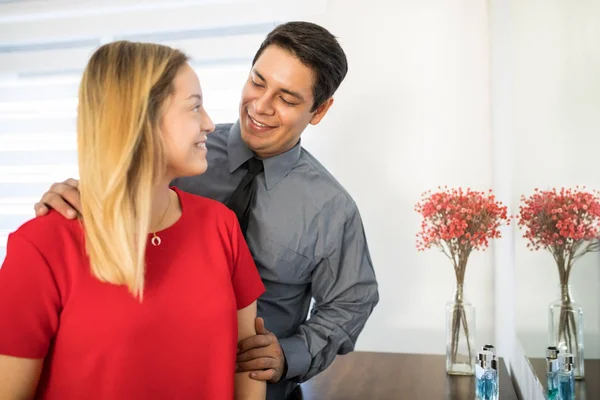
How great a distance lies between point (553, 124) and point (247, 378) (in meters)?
0.93

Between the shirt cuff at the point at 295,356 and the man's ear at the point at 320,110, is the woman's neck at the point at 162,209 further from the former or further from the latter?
the man's ear at the point at 320,110

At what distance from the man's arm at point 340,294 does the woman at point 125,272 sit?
520 mm

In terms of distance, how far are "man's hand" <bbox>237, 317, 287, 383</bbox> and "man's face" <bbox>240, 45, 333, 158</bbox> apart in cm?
53

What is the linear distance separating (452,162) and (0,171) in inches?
87.2

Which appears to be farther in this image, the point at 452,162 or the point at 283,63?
the point at 452,162

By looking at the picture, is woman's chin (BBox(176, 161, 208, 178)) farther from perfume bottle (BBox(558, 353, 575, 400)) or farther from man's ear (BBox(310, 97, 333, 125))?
perfume bottle (BBox(558, 353, 575, 400))

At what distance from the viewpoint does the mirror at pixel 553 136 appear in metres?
1.32

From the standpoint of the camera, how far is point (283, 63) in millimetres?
1753

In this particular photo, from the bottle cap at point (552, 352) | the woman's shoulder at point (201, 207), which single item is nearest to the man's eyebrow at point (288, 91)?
the woman's shoulder at point (201, 207)

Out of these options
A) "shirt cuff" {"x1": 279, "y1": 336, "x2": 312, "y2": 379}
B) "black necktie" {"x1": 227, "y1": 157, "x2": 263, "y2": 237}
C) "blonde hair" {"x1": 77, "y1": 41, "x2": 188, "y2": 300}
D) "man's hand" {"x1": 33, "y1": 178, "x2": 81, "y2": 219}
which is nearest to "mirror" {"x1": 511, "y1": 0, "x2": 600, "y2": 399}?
"shirt cuff" {"x1": 279, "y1": 336, "x2": 312, "y2": 379}

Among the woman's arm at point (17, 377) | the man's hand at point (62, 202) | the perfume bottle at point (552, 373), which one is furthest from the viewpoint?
the perfume bottle at point (552, 373)

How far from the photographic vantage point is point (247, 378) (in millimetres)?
1473

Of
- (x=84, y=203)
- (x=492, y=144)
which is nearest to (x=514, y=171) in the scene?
(x=492, y=144)

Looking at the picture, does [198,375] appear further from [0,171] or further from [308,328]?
[0,171]
